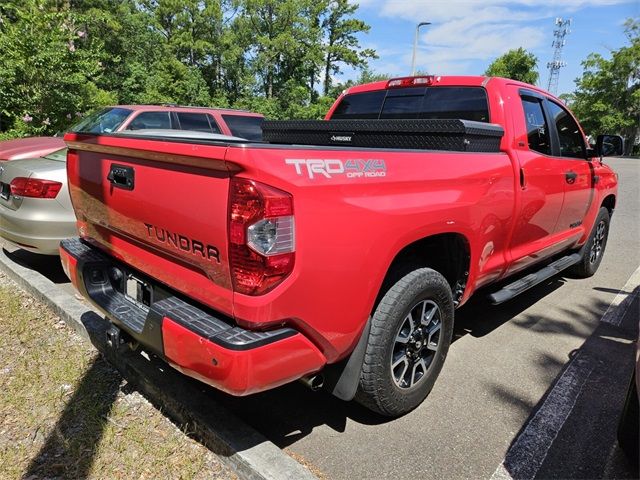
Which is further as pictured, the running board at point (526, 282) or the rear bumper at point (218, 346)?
the running board at point (526, 282)

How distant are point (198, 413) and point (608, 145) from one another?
4882 millimetres

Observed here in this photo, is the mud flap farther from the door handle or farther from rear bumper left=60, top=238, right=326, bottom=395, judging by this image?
the door handle

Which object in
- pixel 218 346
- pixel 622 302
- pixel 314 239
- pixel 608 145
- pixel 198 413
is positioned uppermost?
pixel 608 145

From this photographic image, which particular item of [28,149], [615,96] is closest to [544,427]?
[28,149]

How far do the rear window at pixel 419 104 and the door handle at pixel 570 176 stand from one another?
44.6 inches

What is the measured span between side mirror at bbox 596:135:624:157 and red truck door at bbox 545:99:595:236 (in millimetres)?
325

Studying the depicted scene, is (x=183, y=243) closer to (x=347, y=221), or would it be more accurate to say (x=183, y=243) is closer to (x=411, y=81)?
(x=347, y=221)

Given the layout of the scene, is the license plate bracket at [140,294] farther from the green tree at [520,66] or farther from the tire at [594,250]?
the green tree at [520,66]

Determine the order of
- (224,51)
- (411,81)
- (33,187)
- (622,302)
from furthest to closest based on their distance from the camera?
(224,51) < (622,302) < (33,187) < (411,81)

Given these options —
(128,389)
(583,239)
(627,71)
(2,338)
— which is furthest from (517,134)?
(627,71)

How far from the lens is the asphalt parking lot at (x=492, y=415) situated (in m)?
2.45

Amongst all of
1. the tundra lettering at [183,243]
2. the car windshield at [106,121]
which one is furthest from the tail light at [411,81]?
the car windshield at [106,121]

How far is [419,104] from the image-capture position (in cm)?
397

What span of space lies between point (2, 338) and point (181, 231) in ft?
7.69
